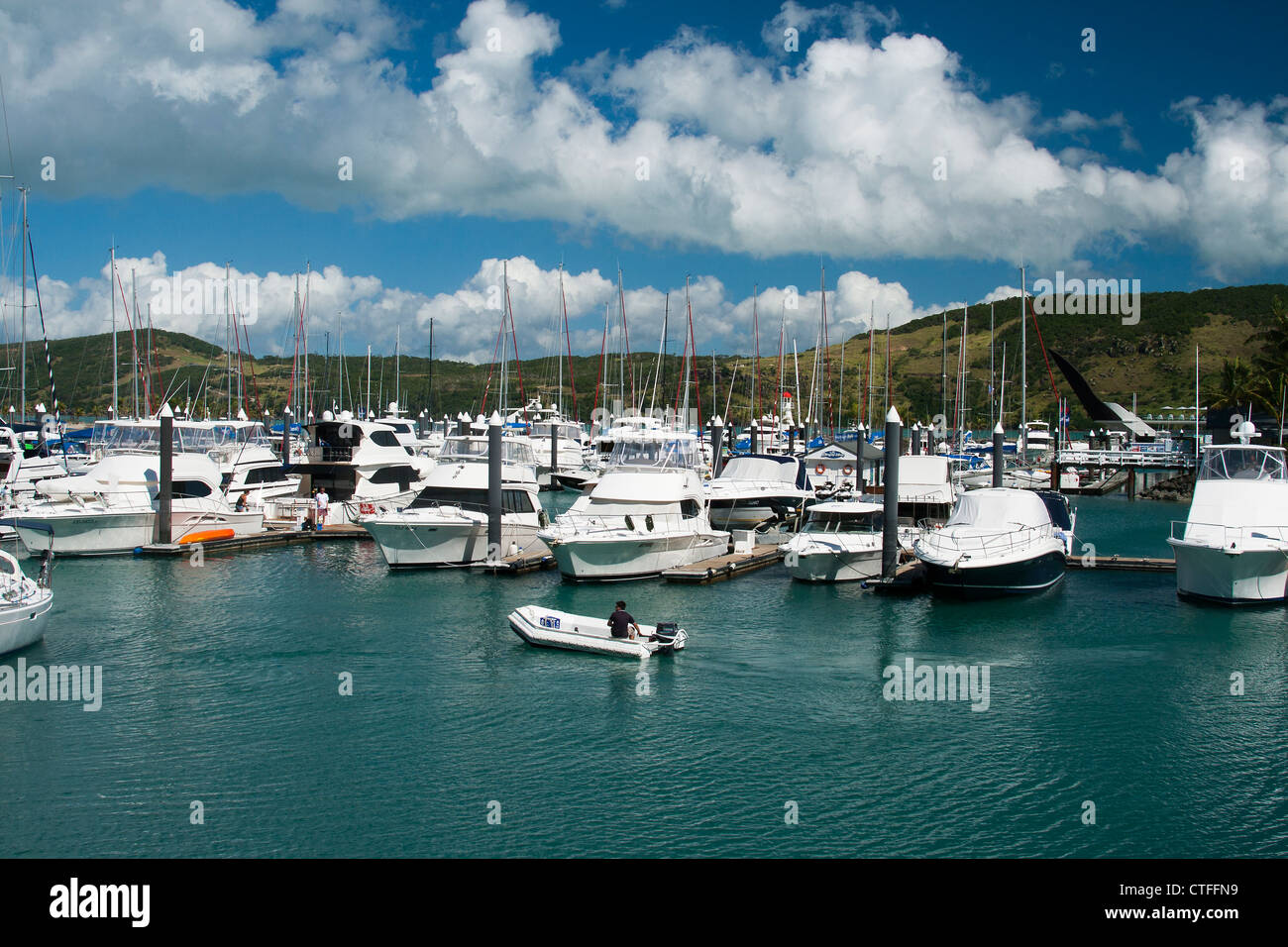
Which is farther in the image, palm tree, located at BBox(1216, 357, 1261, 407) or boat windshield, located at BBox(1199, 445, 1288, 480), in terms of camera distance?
palm tree, located at BBox(1216, 357, 1261, 407)

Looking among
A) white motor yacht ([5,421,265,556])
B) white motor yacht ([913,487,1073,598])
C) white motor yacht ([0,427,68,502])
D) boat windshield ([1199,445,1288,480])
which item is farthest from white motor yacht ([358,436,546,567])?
boat windshield ([1199,445,1288,480])

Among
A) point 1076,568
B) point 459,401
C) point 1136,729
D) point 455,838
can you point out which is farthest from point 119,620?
point 459,401

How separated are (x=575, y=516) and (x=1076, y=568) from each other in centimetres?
1915

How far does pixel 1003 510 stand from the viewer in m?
33.4

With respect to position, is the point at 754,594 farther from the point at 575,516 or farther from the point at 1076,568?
the point at 1076,568

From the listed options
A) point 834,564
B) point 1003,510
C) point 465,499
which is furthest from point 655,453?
point 1003,510

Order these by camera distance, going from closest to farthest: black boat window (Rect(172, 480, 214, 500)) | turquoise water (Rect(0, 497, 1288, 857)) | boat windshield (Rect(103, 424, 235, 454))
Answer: turquoise water (Rect(0, 497, 1288, 857)) < black boat window (Rect(172, 480, 214, 500)) < boat windshield (Rect(103, 424, 235, 454))

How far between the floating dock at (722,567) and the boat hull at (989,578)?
23.1ft

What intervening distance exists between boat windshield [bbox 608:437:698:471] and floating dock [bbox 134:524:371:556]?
35.5 ft

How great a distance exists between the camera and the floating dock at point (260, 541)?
4000cm

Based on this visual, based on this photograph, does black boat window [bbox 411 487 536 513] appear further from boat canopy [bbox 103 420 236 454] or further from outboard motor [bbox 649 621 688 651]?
outboard motor [bbox 649 621 688 651]

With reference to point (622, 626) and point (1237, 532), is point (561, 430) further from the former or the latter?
point (622, 626)

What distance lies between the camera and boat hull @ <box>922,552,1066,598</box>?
31.5m

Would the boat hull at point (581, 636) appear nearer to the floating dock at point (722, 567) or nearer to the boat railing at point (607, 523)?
the floating dock at point (722, 567)
